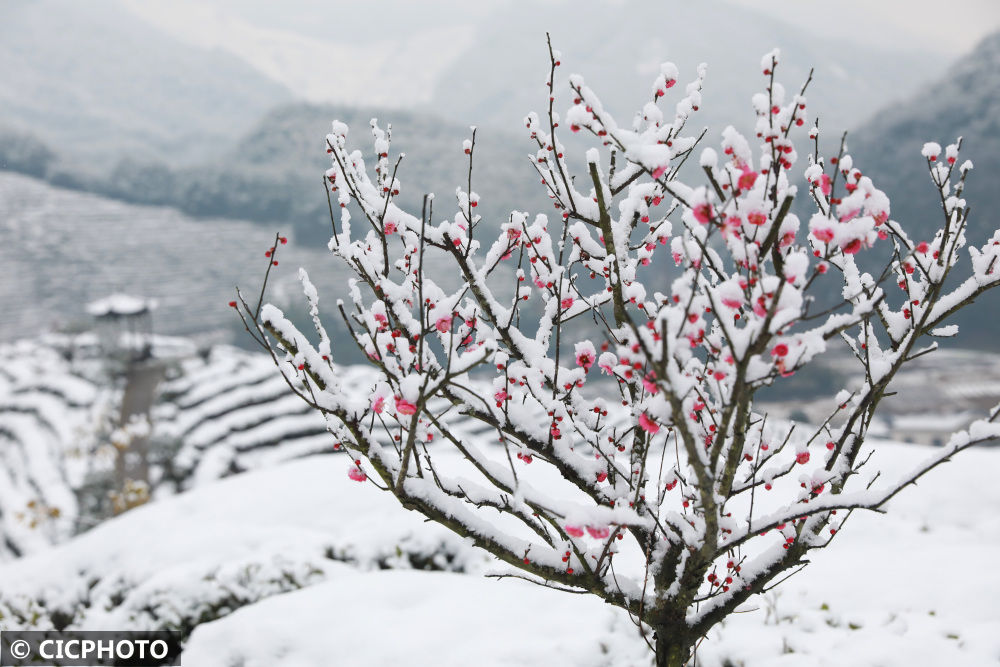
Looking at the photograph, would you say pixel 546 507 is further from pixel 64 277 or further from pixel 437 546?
pixel 64 277

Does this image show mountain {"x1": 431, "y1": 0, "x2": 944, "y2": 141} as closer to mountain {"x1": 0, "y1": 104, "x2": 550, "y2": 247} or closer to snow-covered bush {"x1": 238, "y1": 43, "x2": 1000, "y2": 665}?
mountain {"x1": 0, "y1": 104, "x2": 550, "y2": 247}

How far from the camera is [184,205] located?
58125 mm

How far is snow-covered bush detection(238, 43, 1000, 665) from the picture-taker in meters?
1.47

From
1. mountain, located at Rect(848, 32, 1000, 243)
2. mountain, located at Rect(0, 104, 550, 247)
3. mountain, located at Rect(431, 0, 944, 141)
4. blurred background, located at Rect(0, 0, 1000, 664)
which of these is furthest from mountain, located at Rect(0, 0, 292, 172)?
mountain, located at Rect(848, 32, 1000, 243)

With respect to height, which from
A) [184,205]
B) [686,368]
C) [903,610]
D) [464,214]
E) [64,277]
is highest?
[184,205]

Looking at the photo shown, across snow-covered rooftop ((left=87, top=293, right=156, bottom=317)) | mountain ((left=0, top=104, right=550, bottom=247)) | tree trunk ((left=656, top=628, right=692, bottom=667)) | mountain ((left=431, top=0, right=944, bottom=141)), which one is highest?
mountain ((left=431, top=0, right=944, bottom=141))

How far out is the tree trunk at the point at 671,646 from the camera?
2.01 meters

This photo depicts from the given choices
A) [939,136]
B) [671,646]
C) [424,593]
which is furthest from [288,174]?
[671,646]

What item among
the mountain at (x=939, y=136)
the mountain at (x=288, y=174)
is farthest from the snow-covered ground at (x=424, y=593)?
the mountain at (x=939, y=136)

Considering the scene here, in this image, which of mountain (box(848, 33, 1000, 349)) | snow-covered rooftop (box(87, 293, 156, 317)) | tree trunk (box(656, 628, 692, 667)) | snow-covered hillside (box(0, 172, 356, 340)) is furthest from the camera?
mountain (box(848, 33, 1000, 349))

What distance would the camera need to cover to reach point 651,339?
145 centimetres

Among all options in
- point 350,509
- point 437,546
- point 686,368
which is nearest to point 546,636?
point 437,546

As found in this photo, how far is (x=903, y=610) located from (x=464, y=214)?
3.13 meters

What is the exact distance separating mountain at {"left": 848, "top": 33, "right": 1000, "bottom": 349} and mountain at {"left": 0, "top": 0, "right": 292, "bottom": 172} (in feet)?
324
